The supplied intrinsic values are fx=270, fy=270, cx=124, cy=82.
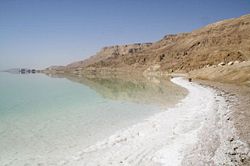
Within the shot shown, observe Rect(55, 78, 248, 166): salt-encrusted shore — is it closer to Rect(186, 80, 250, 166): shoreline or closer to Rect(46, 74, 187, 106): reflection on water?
Rect(186, 80, 250, 166): shoreline

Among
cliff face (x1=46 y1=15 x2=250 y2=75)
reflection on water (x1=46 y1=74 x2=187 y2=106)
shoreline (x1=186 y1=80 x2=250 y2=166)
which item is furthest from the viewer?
cliff face (x1=46 y1=15 x2=250 y2=75)

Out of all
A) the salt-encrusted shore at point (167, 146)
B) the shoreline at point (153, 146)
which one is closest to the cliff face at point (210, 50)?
the shoreline at point (153, 146)

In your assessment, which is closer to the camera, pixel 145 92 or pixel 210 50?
pixel 145 92

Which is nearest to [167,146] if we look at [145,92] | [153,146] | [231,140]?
[153,146]

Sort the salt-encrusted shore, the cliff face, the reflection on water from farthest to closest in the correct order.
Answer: the cliff face → the reflection on water → the salt-encrusted shore

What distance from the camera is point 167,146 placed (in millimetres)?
11812

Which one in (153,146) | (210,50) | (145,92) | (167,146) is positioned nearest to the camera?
(167,146)

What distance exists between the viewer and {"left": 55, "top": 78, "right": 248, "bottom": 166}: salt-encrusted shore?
10.2 meters

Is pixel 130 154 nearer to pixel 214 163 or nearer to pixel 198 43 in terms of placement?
pixel 214 163

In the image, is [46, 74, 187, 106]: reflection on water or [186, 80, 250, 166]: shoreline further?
[46, 74, 187, 106]: reflection on water

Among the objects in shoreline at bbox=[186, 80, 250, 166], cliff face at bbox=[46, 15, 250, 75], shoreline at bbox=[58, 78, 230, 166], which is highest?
cliff face at bbox=[46, 15, 250, 75]

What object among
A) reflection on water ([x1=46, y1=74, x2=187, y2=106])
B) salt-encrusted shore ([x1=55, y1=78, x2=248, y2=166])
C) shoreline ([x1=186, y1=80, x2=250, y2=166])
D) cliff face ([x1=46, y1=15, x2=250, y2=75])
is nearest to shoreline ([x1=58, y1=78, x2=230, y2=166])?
salt-encrusted shore ([x1=55, y1=78, x2=248, y2=166])

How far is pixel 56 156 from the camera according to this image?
11.8 m

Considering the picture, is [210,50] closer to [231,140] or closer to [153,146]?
[231,140]
